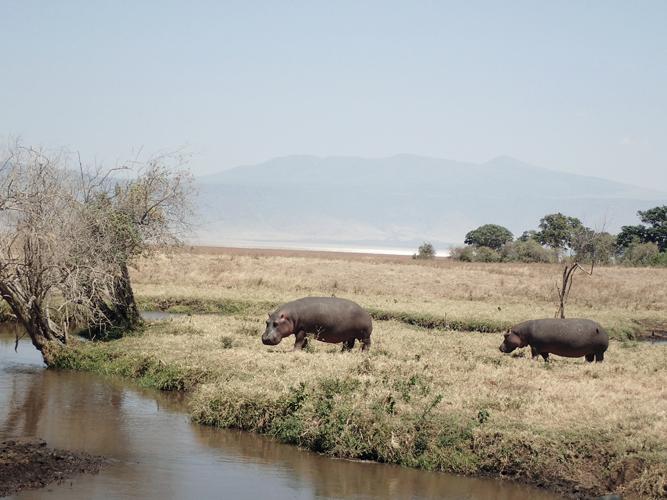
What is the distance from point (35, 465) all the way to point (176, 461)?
239 cm

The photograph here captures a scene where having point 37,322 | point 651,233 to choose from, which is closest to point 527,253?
point 651,233

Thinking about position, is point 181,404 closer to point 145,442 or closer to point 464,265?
point 145,442

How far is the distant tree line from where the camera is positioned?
245 feet

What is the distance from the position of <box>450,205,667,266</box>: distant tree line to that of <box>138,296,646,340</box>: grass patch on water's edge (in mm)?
28674

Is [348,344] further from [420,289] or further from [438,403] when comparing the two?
[420,289]

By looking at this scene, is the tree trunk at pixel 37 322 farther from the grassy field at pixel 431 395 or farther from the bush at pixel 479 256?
the bush at pixel 479 256

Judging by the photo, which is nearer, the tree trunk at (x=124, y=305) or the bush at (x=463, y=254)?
the tree trunk at (x=124, y=305)

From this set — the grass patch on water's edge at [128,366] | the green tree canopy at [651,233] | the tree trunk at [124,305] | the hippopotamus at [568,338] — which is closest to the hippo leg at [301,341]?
the grass patch on water's edge at [128,366]

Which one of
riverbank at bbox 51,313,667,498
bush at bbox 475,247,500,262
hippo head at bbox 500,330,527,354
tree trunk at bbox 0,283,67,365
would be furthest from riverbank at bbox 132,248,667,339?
bush at bbox 475,247,500,262

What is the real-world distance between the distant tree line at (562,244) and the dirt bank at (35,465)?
51.8 meters

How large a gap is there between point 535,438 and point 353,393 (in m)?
3.80

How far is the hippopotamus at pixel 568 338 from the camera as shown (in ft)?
80.5

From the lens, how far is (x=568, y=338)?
24.6 meters

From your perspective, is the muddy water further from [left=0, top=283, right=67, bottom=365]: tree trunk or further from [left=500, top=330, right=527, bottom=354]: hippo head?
[left=500, top=330, right=527, bottom=354]: hippo head
